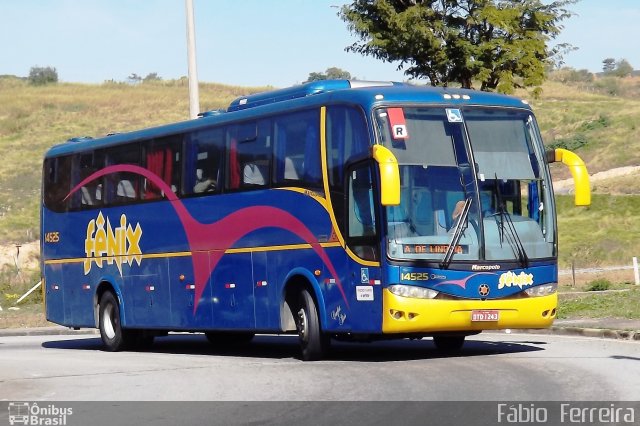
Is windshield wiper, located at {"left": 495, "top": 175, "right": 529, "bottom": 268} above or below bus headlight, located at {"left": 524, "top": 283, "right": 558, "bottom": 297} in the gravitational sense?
above

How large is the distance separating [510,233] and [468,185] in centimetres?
92

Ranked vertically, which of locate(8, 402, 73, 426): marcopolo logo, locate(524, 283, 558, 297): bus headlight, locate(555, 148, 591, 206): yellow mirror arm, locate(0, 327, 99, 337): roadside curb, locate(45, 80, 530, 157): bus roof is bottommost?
locate(0, 327, 99, 337): roadside curb

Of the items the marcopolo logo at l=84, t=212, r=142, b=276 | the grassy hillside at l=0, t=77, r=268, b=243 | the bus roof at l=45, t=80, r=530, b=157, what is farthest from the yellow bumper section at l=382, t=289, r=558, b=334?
the grassy hillside at l=0, t=77, r=268, b=243

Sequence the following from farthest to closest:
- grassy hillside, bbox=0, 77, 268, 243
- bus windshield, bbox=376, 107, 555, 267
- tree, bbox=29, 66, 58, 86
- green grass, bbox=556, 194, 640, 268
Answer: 1. tree, bbox=29, 66, 58, 86
2. grassy hillside, bbox=0, 77, 268, 243
3. green grass, bbox=556, 194, 640, 268
4. bus windshield, bbox=376, 107, 555, 267

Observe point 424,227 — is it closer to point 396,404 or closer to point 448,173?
point 448,173

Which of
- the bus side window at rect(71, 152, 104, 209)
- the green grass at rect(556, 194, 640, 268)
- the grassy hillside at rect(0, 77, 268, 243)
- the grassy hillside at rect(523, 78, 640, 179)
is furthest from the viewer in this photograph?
the grassy hillside at rect(523, 78, 640, 179)

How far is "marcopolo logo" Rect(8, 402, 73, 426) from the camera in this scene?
13.1 meters

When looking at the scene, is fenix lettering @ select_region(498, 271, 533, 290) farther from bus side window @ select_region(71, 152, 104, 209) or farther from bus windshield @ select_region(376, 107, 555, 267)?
bus side window @ select_region(71, 152, 104, 209)

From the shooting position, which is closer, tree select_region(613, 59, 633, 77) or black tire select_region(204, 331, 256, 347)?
black tire select_region(204, 331, 256, 347)

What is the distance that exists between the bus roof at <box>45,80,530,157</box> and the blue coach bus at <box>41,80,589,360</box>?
0.03 meters

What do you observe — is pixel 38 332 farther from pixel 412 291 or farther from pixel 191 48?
pixel 412 291

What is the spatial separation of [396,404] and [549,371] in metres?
3.58

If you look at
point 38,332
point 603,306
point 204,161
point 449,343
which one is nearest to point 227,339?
point 204,161

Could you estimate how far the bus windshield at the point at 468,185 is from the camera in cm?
1778
